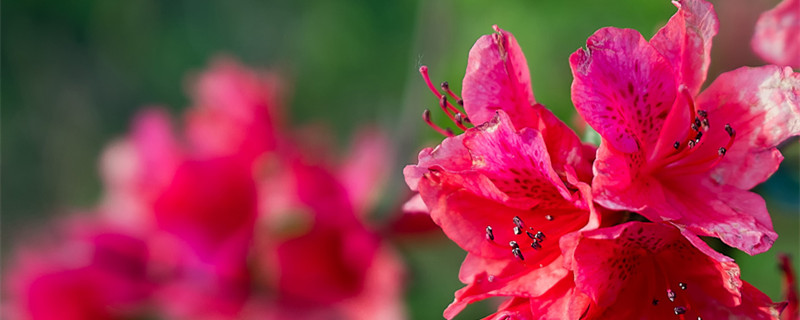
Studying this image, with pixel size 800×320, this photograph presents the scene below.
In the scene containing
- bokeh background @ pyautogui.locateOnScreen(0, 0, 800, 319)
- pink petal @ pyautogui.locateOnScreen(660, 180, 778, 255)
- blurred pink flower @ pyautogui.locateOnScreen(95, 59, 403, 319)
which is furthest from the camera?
bokeh background @ pyautogui.locateOnScreen(0, 0, 800, 319)

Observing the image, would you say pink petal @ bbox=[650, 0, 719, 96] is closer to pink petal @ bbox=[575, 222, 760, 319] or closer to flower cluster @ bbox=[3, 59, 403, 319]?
pink petal @ bbox=[575, 222, 760, 319]

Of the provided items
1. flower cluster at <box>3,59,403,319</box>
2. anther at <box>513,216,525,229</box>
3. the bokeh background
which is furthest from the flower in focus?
the bokeh background

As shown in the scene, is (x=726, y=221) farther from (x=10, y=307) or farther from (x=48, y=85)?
(x=48, y=85)

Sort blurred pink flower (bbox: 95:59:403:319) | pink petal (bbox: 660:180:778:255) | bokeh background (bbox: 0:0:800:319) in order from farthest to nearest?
1. bokeh background (bbox: 0:0:800:319)
2. blurred pink flower (bbox: 95:59:403:319)
3. pink petal (bbox: 660:180:778:255)

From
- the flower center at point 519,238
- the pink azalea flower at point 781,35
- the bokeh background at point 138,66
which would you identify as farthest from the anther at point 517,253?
the bokeh background at point 138,66

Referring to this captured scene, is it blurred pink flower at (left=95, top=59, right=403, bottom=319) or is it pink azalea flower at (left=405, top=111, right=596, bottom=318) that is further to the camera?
blurred pink flower at (left=95, top=59, right=403, bottom=319)

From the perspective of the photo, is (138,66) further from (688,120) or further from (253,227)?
(688,120)

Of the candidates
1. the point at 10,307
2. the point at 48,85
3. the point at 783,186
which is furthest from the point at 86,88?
the point at 783,186

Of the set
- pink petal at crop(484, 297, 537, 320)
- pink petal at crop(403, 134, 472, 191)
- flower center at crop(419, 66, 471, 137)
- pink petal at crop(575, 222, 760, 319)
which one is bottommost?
pink petal at crop(575, 222, 760, 319)
